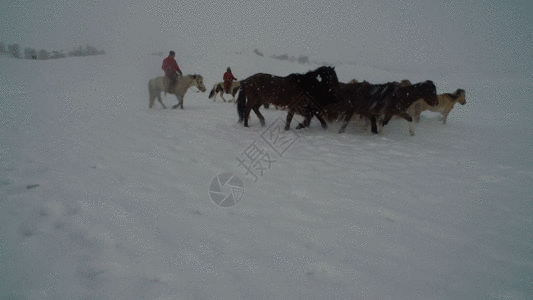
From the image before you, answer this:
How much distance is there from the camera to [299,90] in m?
5.73

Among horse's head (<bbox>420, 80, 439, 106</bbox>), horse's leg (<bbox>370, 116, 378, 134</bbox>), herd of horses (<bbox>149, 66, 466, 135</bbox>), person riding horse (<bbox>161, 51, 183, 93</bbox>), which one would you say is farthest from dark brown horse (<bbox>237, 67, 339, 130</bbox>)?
person riding horse (<bbox>161, 51, 183, 93</bbox>)

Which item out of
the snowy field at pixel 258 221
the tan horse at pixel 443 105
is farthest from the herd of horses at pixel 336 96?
the snowy field at pixel 258 221

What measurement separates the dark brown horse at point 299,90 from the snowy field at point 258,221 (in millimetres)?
1727

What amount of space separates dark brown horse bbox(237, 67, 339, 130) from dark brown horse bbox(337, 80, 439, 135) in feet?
1.38

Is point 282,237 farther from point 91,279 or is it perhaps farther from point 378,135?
point 378,135

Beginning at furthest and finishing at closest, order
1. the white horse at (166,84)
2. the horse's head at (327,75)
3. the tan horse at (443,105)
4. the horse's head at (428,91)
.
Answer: the white horse at (166,84), the tan horse at (443,105), the horse's head at (327,75), the horse's head at (428,91)

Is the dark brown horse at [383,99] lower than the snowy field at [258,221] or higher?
higher

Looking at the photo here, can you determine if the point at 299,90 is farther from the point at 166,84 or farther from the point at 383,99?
the point at 166,84

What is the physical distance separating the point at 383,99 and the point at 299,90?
2099mm

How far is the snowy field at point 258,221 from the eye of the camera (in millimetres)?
1426

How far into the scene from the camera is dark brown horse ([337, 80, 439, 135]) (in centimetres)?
546

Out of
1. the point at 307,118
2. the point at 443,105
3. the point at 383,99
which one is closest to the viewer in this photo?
the point at 383,99

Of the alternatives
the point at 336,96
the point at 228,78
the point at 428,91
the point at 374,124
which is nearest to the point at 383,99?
the point at 374,124

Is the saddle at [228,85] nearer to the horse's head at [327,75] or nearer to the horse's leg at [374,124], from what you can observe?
the horse's head at [327,75]
